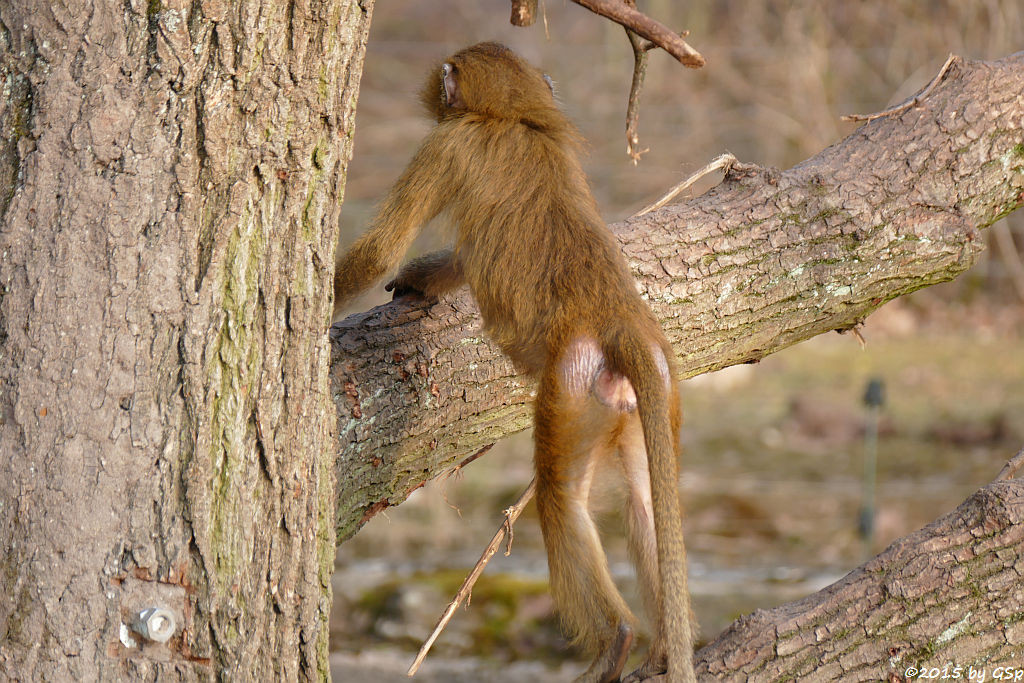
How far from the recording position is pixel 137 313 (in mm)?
2170

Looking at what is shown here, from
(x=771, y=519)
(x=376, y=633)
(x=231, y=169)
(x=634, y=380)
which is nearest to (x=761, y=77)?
(x=771, y=519)

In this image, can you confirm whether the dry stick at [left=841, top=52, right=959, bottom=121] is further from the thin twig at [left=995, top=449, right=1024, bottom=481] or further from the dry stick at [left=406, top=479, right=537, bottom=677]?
the dry stick at [left=406, top=479, right=537, bottom=677]

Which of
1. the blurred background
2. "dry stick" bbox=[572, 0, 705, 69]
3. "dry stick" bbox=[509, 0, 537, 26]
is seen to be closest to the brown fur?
the blurred background

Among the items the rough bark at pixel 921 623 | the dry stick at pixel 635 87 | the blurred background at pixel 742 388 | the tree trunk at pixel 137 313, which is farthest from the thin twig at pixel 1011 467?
the tree trunk at pixel 137 313

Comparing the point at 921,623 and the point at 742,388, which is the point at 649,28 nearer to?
the point at 921,623

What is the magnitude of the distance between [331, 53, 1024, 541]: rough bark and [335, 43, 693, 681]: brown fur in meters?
0.29

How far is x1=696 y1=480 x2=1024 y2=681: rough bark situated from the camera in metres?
2.72

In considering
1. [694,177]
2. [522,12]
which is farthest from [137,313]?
[694,177]

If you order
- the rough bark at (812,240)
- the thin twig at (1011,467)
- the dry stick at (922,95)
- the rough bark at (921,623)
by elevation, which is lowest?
the rough bark at (921,623)

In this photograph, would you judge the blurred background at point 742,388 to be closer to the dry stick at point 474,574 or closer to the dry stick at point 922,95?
the dry stick at point 474,574

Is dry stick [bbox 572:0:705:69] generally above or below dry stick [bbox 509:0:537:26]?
below

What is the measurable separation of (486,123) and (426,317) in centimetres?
69

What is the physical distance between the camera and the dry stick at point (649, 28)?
2.84 meters

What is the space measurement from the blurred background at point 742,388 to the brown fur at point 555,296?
10.7 inches
